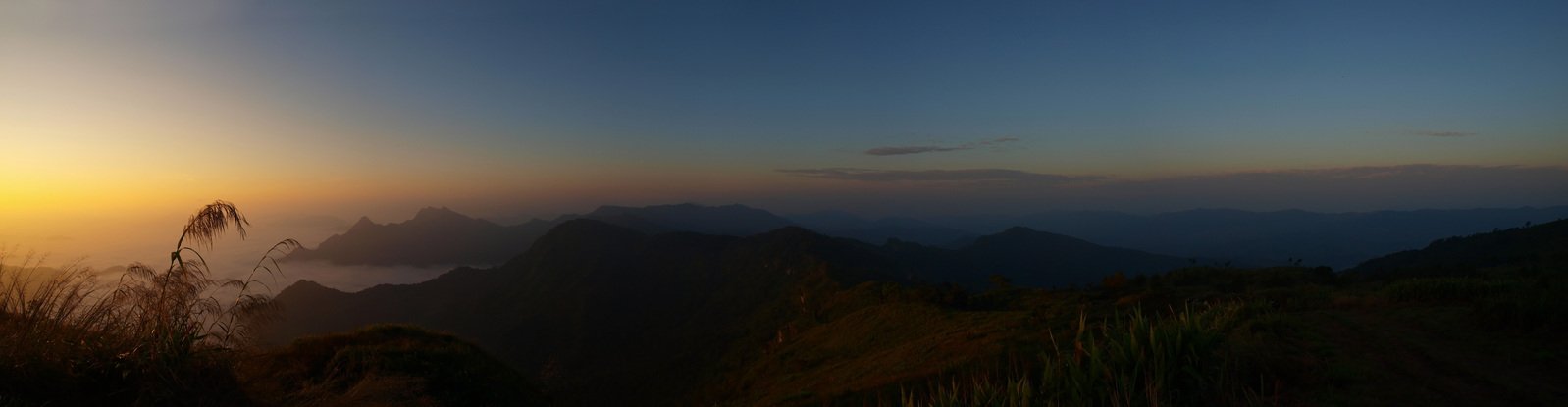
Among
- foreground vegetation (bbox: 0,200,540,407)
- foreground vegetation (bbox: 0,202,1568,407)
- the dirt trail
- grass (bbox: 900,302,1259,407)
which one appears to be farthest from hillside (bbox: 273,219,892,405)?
grass (bbox: 900,302,1259,407)

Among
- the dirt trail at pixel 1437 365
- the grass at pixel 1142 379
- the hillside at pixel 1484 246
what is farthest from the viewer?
the hillside at pixel 1484 246

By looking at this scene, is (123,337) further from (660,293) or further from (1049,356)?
(660,293)

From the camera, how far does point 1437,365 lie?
8141mm

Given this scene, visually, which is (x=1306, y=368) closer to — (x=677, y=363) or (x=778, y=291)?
(x=677, y=363)

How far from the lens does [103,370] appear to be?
779cm

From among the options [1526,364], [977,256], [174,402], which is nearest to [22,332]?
[174,402]

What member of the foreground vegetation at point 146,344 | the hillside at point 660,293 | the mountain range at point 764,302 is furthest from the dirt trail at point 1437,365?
the hillside at point 660,293

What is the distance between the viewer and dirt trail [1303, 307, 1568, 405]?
694cm

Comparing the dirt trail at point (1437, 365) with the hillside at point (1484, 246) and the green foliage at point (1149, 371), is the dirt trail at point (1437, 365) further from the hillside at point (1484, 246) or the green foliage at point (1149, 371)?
the hillside at point (1484, 246)

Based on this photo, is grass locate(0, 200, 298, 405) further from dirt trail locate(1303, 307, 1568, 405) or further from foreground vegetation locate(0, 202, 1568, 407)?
dirt trail locate(1303, 307, 1568, 405)

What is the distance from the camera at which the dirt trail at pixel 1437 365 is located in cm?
694

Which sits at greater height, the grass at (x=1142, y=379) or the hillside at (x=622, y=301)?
the grass at (x=1142, y=379)

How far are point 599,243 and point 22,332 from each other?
7122 inches

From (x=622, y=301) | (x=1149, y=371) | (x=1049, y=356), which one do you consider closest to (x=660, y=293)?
(x=622, y=301)
